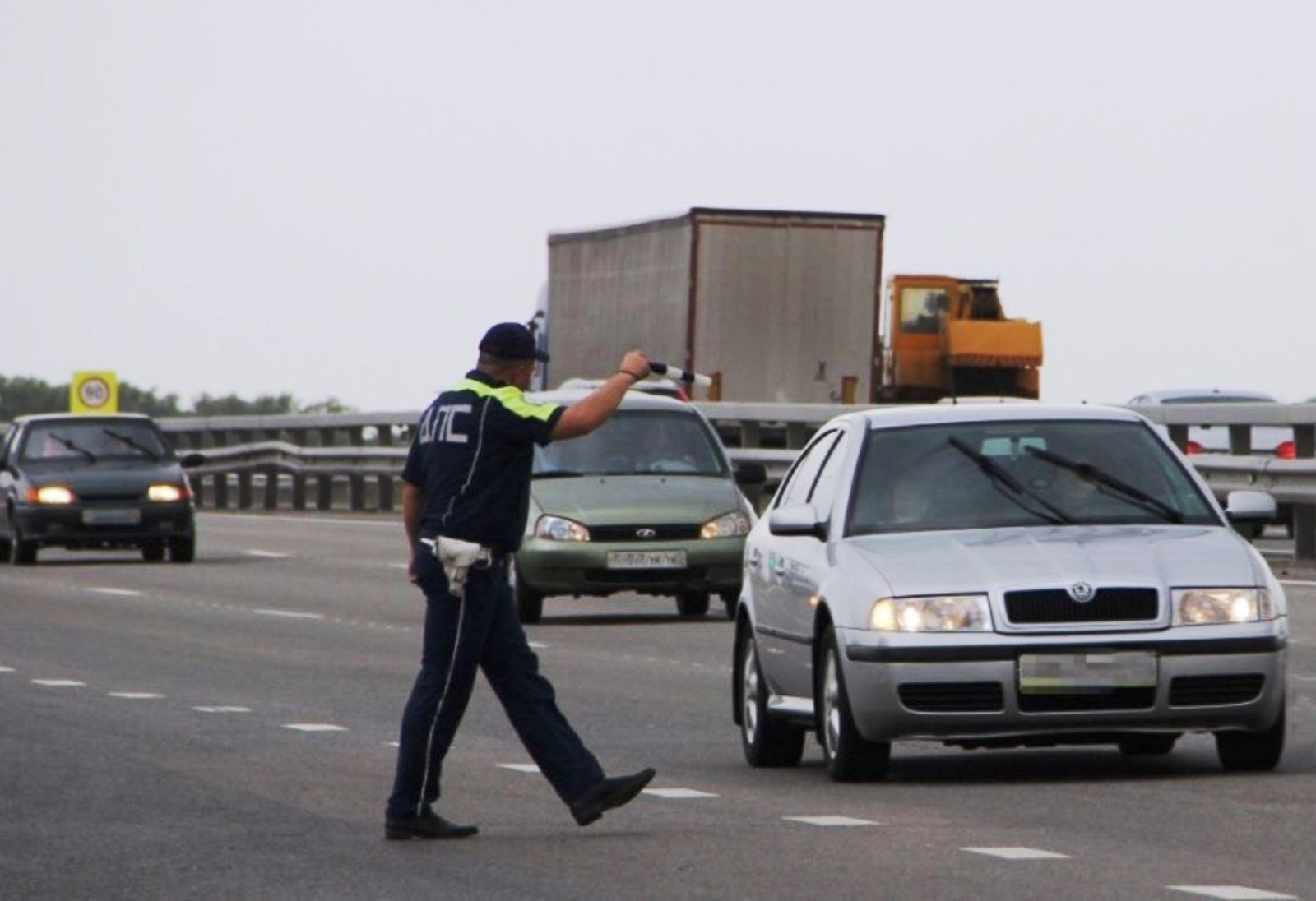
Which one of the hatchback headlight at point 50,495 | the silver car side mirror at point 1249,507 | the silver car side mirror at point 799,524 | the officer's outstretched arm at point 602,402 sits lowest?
the hatchback headlight at point 50,495

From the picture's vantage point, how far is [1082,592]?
12.9 metres

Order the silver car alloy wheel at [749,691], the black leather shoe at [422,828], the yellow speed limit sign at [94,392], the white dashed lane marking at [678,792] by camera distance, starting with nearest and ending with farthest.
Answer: the black leather shoe at [422,828] → the white dashed lane marking at [678,792] → the silver car alloy wheel at [749,691] → the yellow speed limit sign at [94,392]

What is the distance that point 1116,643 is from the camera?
12938mm

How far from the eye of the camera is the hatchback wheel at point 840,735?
1329 centimetres

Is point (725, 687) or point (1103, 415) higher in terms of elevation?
point (1103, 415)

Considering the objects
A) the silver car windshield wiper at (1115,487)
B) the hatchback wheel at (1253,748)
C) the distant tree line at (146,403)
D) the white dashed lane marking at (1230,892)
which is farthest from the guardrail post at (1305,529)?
the distant tree line at (146,403)

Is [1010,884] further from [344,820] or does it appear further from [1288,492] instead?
[1288,492]

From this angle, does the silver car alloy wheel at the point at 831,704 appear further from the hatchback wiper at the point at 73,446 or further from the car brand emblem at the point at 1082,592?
the hatchback wiper at the point at 73,446

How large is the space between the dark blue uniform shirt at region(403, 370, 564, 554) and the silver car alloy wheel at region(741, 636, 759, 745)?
9.24ft

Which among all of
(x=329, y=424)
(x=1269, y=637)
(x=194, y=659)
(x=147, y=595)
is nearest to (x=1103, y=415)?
(x=1269, y=637)

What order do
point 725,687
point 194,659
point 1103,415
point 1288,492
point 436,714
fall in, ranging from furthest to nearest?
point 1288,492, point 194,659, point 725,687, point 1103,415, point 436,714

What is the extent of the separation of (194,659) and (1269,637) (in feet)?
33.3

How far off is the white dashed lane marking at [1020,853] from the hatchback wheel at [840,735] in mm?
2176

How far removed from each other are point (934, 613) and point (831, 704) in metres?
0.65
